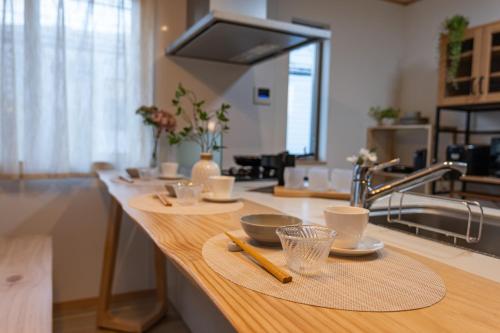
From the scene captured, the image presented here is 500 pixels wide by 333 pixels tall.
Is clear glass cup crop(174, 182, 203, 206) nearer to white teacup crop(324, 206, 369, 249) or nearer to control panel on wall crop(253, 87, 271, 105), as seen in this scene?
white teacup crop(324, 206, 369, 249)

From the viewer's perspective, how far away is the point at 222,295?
1.94 ft

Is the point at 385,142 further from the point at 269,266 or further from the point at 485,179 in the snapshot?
the point at 269,266

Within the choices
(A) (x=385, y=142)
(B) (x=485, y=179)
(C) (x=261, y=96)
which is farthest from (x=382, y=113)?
(C) (x=261, y=96)

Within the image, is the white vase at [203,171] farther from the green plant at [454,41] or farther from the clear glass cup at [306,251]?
the green plant at [454,41]

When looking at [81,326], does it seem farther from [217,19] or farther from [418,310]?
[418,310]

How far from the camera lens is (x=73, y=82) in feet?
7.69

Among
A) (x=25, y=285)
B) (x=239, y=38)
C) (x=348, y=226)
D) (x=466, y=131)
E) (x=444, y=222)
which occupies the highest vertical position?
(x=239, y=38)

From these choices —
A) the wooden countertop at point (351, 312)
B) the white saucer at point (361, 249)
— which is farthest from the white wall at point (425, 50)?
the wooden countertop at point (351, 312)

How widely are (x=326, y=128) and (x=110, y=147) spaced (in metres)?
1.90

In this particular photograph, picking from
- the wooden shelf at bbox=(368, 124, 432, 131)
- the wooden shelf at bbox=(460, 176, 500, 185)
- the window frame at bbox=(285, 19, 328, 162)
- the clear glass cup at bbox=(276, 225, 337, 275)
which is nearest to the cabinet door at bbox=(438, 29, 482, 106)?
the wooden shelf at bbox=(368, 124, 432, 131)

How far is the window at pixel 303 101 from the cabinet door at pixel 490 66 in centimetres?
129

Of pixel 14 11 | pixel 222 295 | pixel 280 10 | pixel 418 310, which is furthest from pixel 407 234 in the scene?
pixel 280 10

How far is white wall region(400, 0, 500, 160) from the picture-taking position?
335 centimetres

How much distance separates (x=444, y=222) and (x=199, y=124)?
5.51 feet
